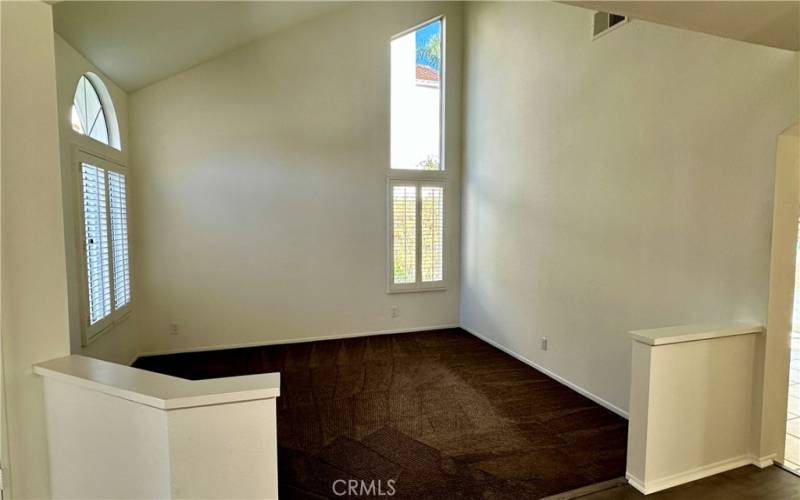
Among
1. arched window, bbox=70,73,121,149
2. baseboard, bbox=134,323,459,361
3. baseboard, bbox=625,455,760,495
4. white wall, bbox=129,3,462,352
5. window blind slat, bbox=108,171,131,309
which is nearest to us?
baseboard, bbox=625,455,760,495

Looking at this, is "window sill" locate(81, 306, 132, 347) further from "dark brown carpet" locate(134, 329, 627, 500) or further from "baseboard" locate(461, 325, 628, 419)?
"baseboard" locate(461, 325, 628, 419)

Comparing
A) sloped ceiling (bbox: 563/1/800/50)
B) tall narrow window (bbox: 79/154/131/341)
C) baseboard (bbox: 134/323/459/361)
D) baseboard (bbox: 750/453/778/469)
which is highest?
sloped ceiling (bbox: 563/1/800/50)

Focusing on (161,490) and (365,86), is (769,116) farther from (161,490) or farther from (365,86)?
(365,86)

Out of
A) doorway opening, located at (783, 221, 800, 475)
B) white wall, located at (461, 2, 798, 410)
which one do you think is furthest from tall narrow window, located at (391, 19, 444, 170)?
doorway opening, located at (783, 221, 800, 475)

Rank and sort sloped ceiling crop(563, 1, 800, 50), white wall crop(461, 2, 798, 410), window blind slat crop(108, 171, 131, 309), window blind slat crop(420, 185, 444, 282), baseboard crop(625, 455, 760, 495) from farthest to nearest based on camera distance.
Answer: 1. window blind slat crop(420, 185, 444, 282)
2. window blind slat crop(108, 171, 131, 309)
3. white wall crop(461, 2, 798, 410)
4. baseboard crop(625, 455, 760, 495)
5. sloped ceiling crop(563, 1, 800, 50)

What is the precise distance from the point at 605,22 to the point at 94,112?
433 cm

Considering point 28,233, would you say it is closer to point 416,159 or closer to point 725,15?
point 725,15

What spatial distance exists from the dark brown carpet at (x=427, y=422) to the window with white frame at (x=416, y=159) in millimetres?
1214

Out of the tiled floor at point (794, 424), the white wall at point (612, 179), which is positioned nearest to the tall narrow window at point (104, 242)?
the white wall at point (612, 179)

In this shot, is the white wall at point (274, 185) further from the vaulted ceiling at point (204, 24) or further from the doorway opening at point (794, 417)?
the doorway opening at point (794, 417)

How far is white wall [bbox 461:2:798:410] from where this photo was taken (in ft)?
7.90

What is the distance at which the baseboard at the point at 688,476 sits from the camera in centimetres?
226

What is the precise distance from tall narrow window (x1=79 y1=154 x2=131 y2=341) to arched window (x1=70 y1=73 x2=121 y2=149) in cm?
26

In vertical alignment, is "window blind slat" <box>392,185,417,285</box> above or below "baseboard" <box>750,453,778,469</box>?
above
